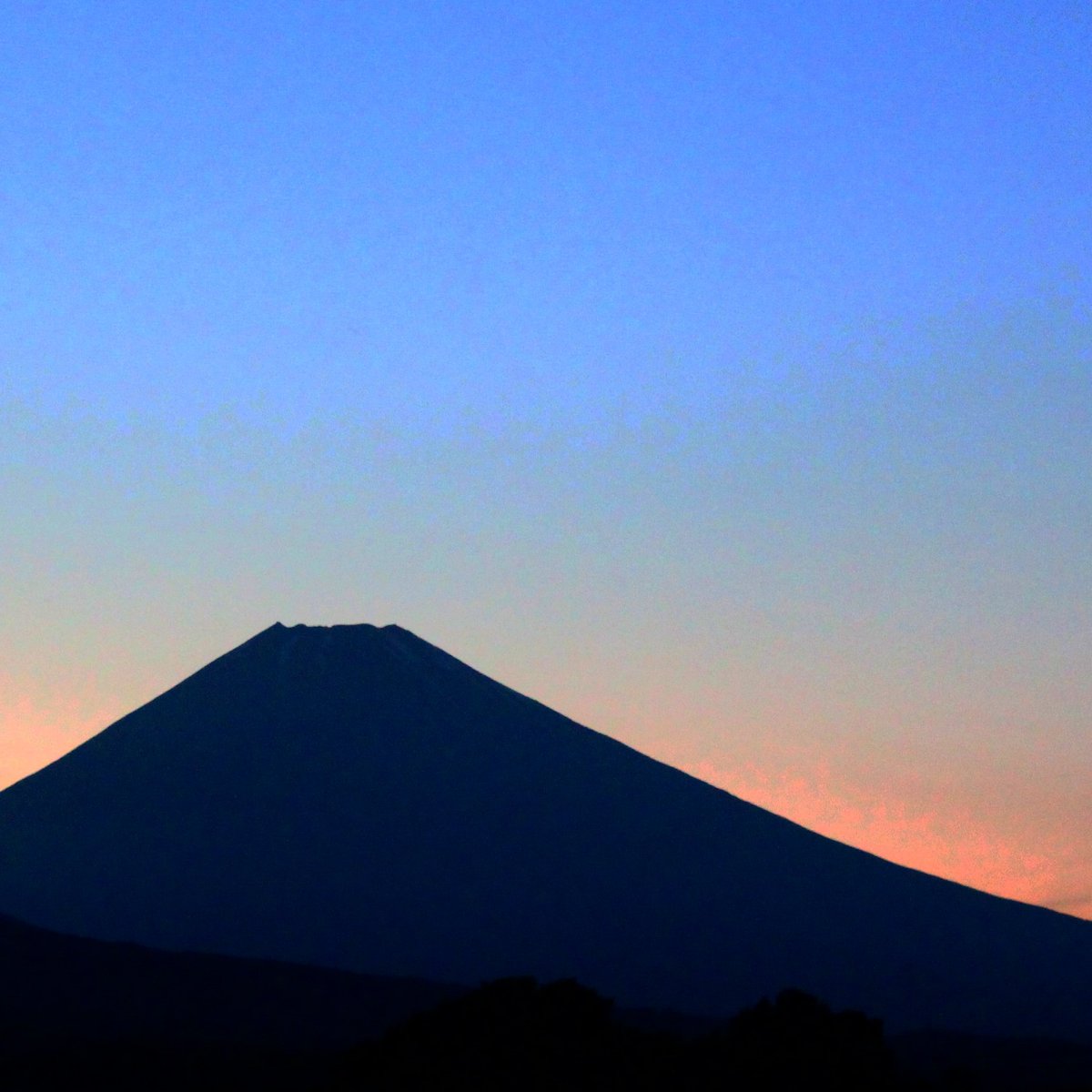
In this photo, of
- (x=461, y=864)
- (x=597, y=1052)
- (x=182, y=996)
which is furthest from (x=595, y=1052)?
(x=461, y=864)

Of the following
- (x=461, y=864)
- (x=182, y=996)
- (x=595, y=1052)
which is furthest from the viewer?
(x=461, y=864)

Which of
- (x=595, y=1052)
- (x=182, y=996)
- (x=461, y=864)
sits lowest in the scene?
(x=595, y=1052)

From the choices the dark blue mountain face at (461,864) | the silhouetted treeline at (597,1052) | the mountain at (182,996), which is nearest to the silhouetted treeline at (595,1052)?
the silhouetted treeline at (597,1052)

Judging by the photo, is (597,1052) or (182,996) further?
(182,996)

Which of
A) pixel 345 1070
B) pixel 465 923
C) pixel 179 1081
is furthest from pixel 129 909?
pixel 345 1070

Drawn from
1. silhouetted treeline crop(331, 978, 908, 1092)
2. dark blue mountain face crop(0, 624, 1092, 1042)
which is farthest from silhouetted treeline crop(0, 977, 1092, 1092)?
dark blue mountain face crop(0, 624, 1092, 1042)

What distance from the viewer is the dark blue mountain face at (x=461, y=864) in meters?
100

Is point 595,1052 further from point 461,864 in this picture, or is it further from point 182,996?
point 461,864

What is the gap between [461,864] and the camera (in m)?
112

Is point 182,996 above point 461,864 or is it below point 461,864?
below

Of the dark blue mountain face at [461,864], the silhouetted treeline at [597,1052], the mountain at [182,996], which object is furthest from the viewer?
the dark blue mountain face at [461,864]

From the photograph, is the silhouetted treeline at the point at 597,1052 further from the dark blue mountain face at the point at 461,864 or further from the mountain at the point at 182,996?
the dark blue mountain face at the point at 461,864

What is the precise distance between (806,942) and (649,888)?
1043 cm

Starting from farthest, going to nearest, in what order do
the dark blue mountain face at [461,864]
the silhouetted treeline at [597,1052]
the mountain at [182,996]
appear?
1. the dark blue mountain face at [461,864]
2. the mountain at [182,996]
3. the silhouetted treeline at [597,1052]
